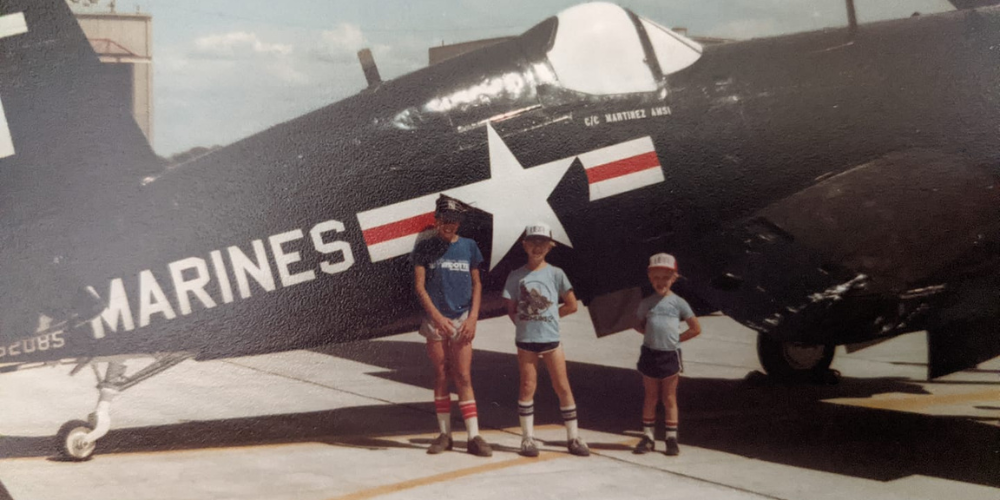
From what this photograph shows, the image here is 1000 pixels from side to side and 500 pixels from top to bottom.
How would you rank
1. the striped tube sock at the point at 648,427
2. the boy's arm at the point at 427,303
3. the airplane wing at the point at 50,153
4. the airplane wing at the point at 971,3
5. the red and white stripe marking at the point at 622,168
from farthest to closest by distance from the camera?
the airplane wing at the point at 971,3 → the red and white stripe marking at the point at 622,168 → the striped tube sock at the point at 648,427 → the boy's arm at the point at 427,303 → the airplane wing at the point at 50,153

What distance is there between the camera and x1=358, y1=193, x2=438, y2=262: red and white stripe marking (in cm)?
494

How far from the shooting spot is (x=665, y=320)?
5004mm

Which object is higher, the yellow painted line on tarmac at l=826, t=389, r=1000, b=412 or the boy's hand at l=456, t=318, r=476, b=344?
the boy's hand at l=456, t=318, r=476, b=344

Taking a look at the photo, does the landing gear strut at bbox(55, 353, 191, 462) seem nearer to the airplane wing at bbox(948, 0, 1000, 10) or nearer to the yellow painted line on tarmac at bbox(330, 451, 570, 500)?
the yellow painted line on tarmac at bbox(330, 451, 570, 500)

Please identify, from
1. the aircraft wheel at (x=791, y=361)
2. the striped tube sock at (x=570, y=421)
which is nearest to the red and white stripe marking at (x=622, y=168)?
the striped tube sock at (x=570, y=421)

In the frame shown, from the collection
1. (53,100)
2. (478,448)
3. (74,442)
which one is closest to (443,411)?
(478,448)

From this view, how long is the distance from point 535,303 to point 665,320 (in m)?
0.73

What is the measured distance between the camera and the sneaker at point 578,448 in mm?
5016

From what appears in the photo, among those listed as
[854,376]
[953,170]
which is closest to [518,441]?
[953,170]

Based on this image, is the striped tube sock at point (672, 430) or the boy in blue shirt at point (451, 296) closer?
the boy in blue shirt at point (451, 296)

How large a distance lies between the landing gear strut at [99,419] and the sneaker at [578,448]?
6.98 feet

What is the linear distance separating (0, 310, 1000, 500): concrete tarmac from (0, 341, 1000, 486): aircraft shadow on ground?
0.07 ft

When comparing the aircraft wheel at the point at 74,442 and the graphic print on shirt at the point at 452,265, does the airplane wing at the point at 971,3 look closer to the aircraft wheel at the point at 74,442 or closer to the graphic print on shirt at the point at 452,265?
the graphic print on shirt at the point at 452,265

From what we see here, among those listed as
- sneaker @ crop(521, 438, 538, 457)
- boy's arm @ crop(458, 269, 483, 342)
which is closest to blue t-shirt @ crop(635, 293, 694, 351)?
sneaker @ crop(521, 438, 538, 457)
